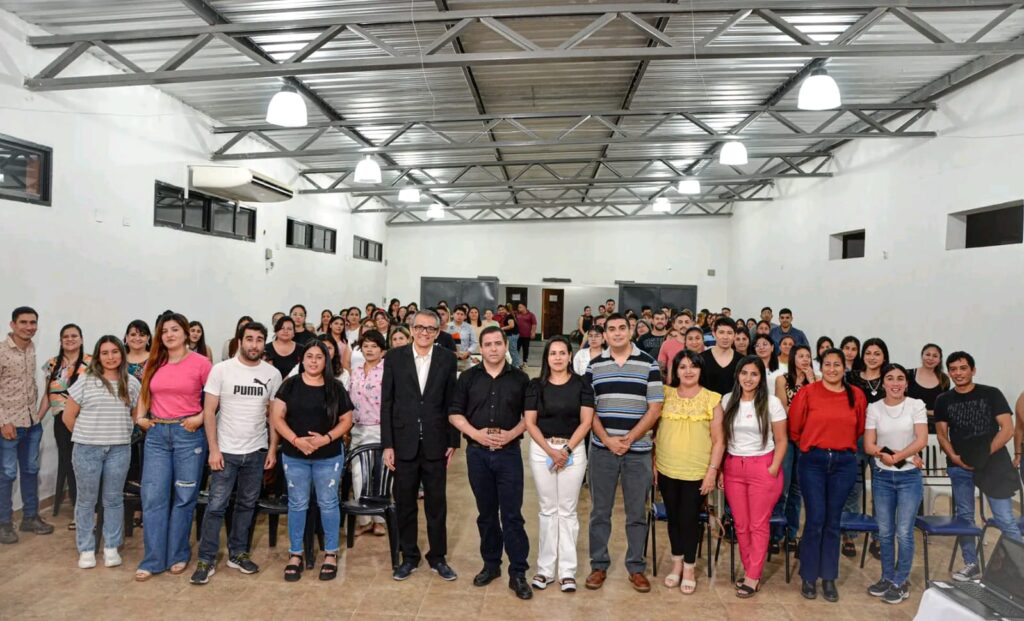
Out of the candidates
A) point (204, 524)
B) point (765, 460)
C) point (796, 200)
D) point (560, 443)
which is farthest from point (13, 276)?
point (796, 200)

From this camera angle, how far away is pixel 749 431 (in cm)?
365

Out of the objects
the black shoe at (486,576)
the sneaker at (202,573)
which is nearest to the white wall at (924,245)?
the black shoe at (486,576)

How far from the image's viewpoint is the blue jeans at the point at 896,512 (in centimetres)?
371

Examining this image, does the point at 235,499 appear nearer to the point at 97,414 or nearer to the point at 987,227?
the point at 97,414

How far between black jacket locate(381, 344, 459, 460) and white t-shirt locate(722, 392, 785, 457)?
1.61 meters

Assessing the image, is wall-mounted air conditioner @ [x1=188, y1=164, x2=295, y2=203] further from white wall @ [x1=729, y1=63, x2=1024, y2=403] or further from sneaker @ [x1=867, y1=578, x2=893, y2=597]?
white wall @ [x1=729, y1=63, x2=1024, y2=403]

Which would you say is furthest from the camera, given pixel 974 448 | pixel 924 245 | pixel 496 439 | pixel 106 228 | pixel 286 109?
pixel 924 245

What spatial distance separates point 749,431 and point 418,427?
6.16ft

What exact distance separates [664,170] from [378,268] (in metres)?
7.76

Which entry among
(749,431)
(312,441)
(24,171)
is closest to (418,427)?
(312,441)

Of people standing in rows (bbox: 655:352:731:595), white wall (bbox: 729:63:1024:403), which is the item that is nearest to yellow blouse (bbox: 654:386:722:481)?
people standing in rows (bbox: 655:352:731:595)

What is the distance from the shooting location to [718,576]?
159 inches

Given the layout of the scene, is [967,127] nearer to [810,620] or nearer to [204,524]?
[810,620]

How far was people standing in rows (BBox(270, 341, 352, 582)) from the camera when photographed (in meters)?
3.82
